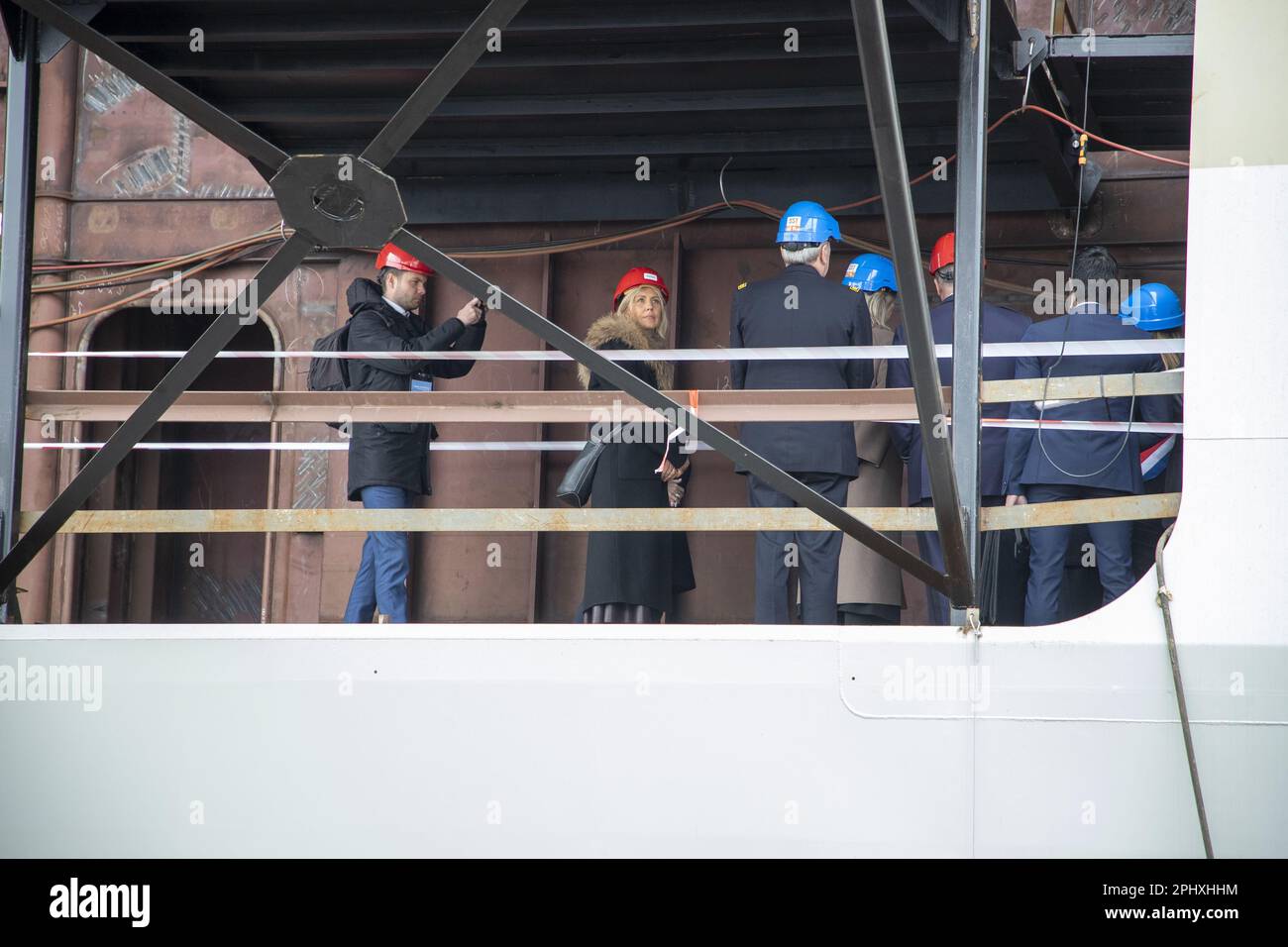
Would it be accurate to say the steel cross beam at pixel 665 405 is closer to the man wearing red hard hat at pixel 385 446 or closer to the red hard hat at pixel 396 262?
the man wearing red hard hat at pixel 385 446

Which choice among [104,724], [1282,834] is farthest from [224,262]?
[1282,834]

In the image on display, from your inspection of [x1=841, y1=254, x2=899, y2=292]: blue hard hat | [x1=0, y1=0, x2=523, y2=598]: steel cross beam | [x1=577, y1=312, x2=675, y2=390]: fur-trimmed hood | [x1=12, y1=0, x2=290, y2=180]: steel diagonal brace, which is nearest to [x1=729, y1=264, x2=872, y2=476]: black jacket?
[x1=577, y1=312, x2=675, y2=390]: fur-trimmed hood

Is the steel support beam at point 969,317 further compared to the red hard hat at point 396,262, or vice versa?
the red hard hat at point 396,262

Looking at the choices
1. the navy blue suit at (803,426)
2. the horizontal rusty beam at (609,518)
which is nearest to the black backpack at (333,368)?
the navy blue suit at (803,426)

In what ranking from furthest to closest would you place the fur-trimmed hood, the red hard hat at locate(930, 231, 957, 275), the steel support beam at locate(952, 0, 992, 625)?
1. the red hard hat at locate(930, 231, 957, 275)
2. the fur-trimmed hood
3. the steel support beam at locate(952, 0, 992, 625)

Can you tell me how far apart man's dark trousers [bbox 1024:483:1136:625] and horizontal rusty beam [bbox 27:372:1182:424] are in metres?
1.24

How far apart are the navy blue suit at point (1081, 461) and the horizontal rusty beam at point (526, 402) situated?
116 centimetres

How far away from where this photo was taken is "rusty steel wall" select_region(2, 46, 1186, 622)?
779 centimetres

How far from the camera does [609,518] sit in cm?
421

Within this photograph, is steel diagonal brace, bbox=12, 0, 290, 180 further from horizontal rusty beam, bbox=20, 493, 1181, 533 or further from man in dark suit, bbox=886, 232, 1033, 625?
man in dark suit, bbox=886, 232, 1033, 625

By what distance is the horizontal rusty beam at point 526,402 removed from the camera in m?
4.30

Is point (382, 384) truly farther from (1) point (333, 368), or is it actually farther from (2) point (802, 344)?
(2) point (802, 344)
